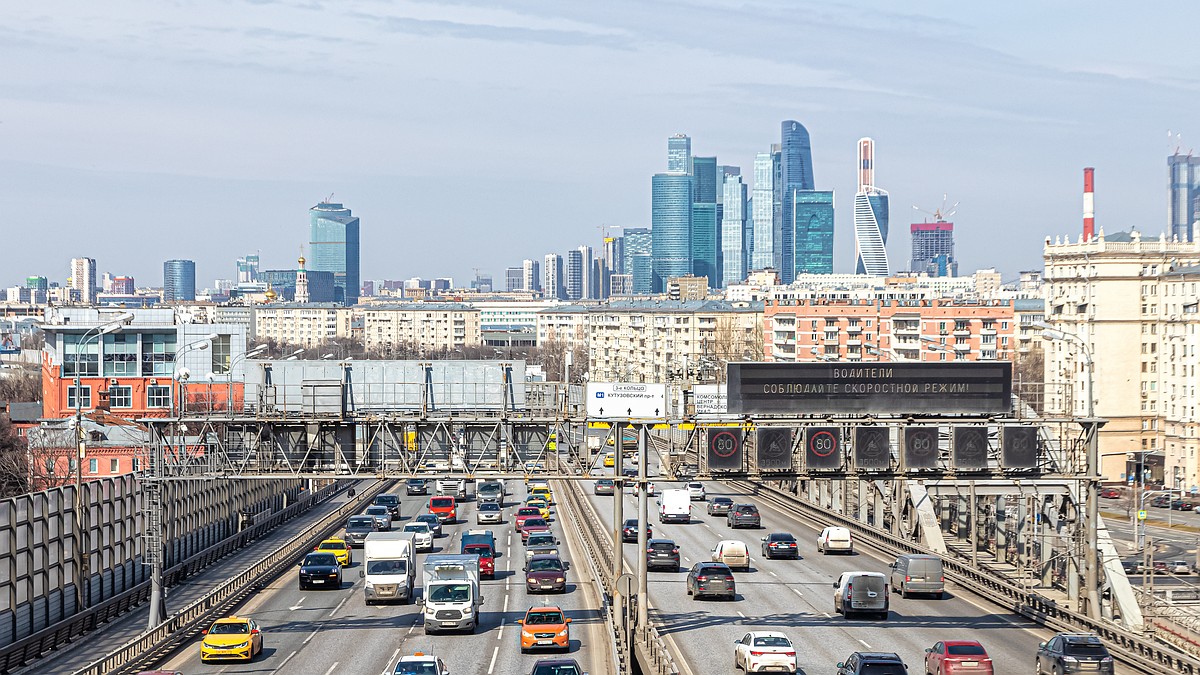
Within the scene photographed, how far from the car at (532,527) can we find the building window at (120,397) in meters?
42.8

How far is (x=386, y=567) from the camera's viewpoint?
59.9 metres

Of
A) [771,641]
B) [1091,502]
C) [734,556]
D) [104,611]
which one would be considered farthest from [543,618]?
[734,556]

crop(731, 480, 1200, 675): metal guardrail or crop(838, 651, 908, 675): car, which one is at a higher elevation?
crop(838, 651, 908, 675): car

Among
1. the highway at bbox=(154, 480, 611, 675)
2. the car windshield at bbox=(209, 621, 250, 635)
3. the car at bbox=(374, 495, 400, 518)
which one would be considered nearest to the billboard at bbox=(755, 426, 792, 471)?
the highway at bbox=(154, 480, 611, 675)

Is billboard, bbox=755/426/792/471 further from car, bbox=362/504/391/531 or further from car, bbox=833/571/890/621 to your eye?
car, bbox=362/504/391/531

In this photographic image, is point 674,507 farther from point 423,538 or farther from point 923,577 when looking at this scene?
point 923,577

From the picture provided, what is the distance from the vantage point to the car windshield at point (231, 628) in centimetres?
4622

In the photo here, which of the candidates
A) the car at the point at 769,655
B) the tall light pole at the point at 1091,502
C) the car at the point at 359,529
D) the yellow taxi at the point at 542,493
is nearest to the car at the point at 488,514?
the car at the point at 359,529

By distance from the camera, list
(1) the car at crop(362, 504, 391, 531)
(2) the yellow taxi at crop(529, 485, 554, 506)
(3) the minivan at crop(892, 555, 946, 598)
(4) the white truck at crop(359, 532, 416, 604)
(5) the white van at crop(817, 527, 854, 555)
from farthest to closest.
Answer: (2) the yellow taxi at crop(529, 485, 554, 506) < (1) the car at crop(362, 504, 391, 531) < (5) the white van at crop(817, 527, 854, 555) < (3) the minivan at crop(892, 555, 946, 598) < (4) the white truck at crop(359, 532, 416, 604)

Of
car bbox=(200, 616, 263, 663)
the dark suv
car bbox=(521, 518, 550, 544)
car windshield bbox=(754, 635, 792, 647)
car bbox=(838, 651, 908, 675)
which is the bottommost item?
the dark suv

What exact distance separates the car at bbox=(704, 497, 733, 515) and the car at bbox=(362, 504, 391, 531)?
75.0 feet

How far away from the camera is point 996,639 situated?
50344 millimetres

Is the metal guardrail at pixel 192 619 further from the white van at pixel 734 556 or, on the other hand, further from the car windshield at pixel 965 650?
the car windshield at pixel 965 650

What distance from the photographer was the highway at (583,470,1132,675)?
154 feet
